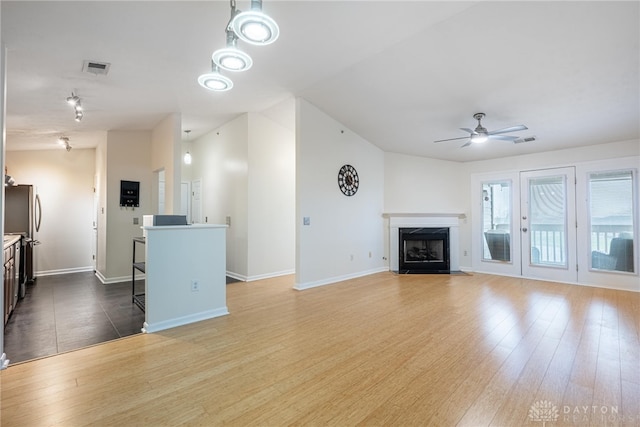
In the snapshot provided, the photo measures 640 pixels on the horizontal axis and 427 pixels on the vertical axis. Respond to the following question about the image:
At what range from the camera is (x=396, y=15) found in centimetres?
281

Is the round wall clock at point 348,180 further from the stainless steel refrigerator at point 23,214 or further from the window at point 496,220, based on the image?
the stainless steel refrigerator at point 23,214

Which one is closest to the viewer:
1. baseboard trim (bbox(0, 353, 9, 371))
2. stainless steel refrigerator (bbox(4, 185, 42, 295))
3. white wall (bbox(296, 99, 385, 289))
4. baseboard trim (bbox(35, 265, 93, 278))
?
baseboard trim (bbox(0, 353, 9, 371))

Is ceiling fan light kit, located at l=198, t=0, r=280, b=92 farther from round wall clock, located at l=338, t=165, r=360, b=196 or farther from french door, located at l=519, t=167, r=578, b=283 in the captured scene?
french door, located at l=519, t=167, r=578, b=283

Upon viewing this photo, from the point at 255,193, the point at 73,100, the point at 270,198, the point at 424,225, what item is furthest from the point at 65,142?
the point at 424,225

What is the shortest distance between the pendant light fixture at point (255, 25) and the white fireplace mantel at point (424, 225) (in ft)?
17.0

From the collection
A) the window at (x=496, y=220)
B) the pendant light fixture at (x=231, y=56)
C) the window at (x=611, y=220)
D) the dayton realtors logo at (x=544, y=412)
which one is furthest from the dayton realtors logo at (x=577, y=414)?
the window at (x=496, y=220)

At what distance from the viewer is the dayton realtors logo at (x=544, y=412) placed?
5.75 feet

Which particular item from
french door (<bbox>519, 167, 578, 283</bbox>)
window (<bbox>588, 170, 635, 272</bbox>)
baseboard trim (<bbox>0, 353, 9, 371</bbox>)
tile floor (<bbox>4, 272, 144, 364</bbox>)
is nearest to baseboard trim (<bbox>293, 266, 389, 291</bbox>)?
tile floor (<bbox>4, 272, 144, 364</bbox>)

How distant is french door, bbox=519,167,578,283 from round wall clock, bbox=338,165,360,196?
11.2ft

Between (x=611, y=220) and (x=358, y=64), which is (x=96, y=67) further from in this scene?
(x=611, y=220)

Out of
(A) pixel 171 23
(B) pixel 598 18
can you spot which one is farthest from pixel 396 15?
(A) pixel 171 23

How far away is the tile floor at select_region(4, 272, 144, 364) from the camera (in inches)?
108

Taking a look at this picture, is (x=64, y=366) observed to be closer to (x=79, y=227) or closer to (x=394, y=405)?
(x=394, y=405)

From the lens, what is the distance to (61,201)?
6.19 meters
